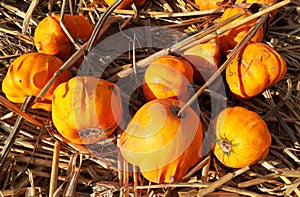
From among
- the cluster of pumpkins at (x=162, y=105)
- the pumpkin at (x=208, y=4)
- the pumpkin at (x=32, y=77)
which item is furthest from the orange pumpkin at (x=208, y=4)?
Result: the pumpkin at (x=32, y=77)

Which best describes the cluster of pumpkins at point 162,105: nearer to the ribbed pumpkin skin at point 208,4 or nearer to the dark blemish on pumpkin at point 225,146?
the dark blemish on pumpkin at point 225,146

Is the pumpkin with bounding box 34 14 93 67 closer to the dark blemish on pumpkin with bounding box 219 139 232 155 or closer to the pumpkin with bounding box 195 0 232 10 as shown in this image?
the pumpkin with bounding box 195 0 232 10

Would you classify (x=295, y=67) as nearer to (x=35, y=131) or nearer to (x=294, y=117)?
(x=294, y=117)

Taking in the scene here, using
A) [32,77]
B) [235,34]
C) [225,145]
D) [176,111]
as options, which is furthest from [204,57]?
[32,77]

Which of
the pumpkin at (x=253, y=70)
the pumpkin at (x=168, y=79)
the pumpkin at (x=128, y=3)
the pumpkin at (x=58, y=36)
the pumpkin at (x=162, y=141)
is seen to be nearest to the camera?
the pumpkin at (x=162, y=141)

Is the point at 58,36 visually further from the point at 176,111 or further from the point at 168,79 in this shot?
the point at 176,111
